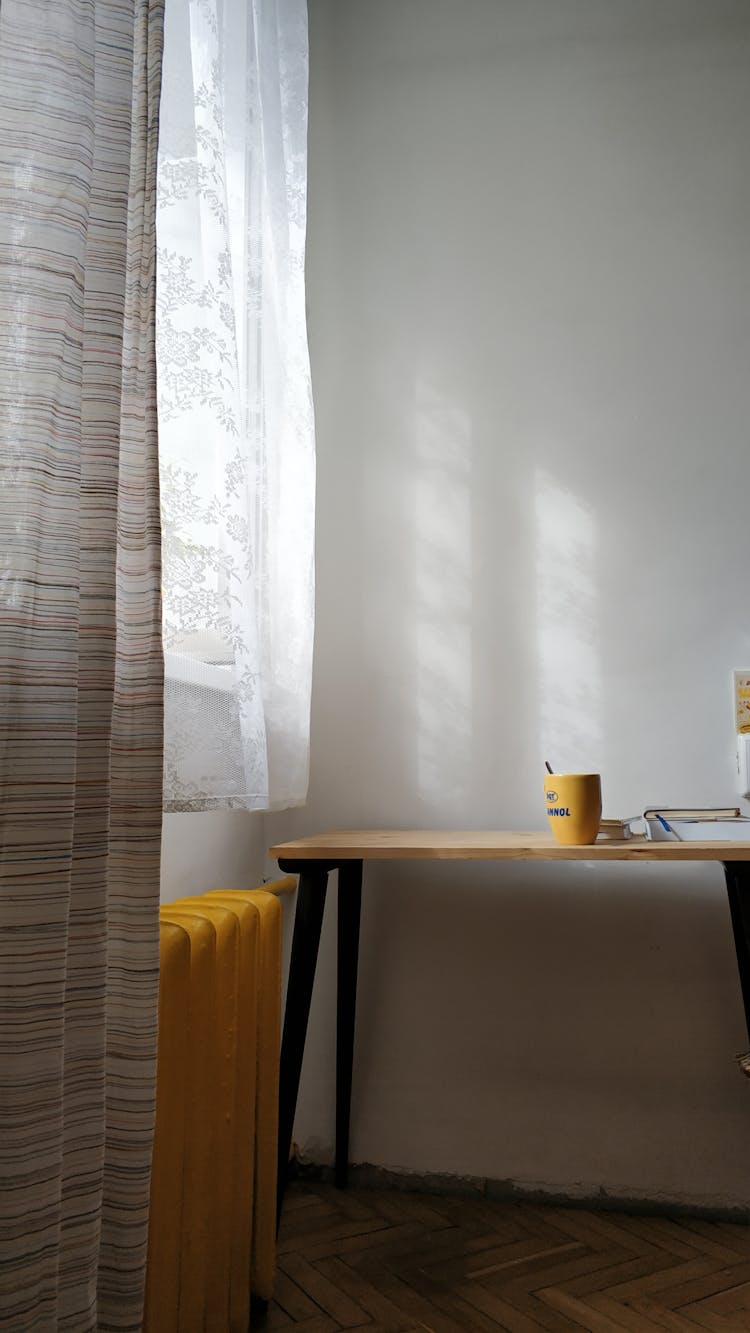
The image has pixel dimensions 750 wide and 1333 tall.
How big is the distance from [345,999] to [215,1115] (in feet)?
2.18

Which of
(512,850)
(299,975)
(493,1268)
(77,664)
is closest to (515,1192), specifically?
(493,1268)

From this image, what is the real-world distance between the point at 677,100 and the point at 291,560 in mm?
1216

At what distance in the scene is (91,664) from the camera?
2.63 ft

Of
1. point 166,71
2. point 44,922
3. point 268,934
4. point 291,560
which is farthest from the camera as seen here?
point 291,560

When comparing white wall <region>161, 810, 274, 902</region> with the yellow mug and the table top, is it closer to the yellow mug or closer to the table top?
the table top

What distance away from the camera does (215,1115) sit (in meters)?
1.06

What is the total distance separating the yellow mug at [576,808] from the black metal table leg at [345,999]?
50cm

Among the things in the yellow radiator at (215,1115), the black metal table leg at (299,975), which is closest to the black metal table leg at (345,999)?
the black metal table leg at (299,975)

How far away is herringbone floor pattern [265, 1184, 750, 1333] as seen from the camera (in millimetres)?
1271

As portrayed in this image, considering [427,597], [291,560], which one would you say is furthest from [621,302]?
[291,560]

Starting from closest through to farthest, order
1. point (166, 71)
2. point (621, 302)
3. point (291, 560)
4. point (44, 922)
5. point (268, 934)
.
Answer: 1. point (44, 922)
2. point (166, 71)
3. point (268, 934)
4. point (291, 560)
5. point (621, 302)

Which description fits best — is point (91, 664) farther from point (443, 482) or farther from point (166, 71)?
point (443, 482)

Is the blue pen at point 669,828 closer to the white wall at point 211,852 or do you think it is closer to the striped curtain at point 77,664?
the white wall at point 211,852

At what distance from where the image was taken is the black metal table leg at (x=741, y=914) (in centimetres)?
136
